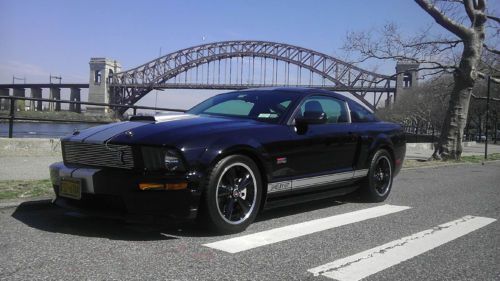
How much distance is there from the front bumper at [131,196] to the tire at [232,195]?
6.5 inches

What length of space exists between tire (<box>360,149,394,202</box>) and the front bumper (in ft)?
10.3

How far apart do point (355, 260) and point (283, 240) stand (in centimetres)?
80

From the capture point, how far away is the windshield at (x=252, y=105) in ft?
18.2

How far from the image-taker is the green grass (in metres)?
5.87

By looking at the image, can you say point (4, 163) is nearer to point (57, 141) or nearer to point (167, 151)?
point (57, 141)

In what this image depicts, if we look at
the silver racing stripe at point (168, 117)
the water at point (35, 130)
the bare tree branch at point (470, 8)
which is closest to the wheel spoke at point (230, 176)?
the silver racing stripe at point (168, 117)

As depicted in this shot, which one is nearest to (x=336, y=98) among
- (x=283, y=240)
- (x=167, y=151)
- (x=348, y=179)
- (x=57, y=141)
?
(x=348, y=179)

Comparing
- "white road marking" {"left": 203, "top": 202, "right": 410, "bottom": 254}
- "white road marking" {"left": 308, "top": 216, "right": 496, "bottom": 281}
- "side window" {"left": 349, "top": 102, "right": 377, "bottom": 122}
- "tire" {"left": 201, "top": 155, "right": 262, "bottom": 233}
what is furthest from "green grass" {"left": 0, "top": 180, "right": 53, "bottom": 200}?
"side window" {"left": 349, "top": 102, "right": 377, "bottom": 122}

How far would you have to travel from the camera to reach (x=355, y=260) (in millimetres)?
4055

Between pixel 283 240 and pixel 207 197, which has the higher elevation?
pixel 207 197

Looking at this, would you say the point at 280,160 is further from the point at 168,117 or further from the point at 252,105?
the point at 168,117

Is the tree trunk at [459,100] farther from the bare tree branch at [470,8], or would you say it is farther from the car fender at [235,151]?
the car fender at [235,151]

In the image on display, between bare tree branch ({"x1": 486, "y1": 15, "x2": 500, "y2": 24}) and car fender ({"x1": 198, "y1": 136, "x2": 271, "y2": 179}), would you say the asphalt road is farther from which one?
bare tree branch ({"x1": 486, "y1": 15, "x2": 500, "y2": 24})

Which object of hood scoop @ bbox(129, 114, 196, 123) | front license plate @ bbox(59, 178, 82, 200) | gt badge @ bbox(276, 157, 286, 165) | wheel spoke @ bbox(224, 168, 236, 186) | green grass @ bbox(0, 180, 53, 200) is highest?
hood scoop @ bbox(129, 114, 196, 123)
